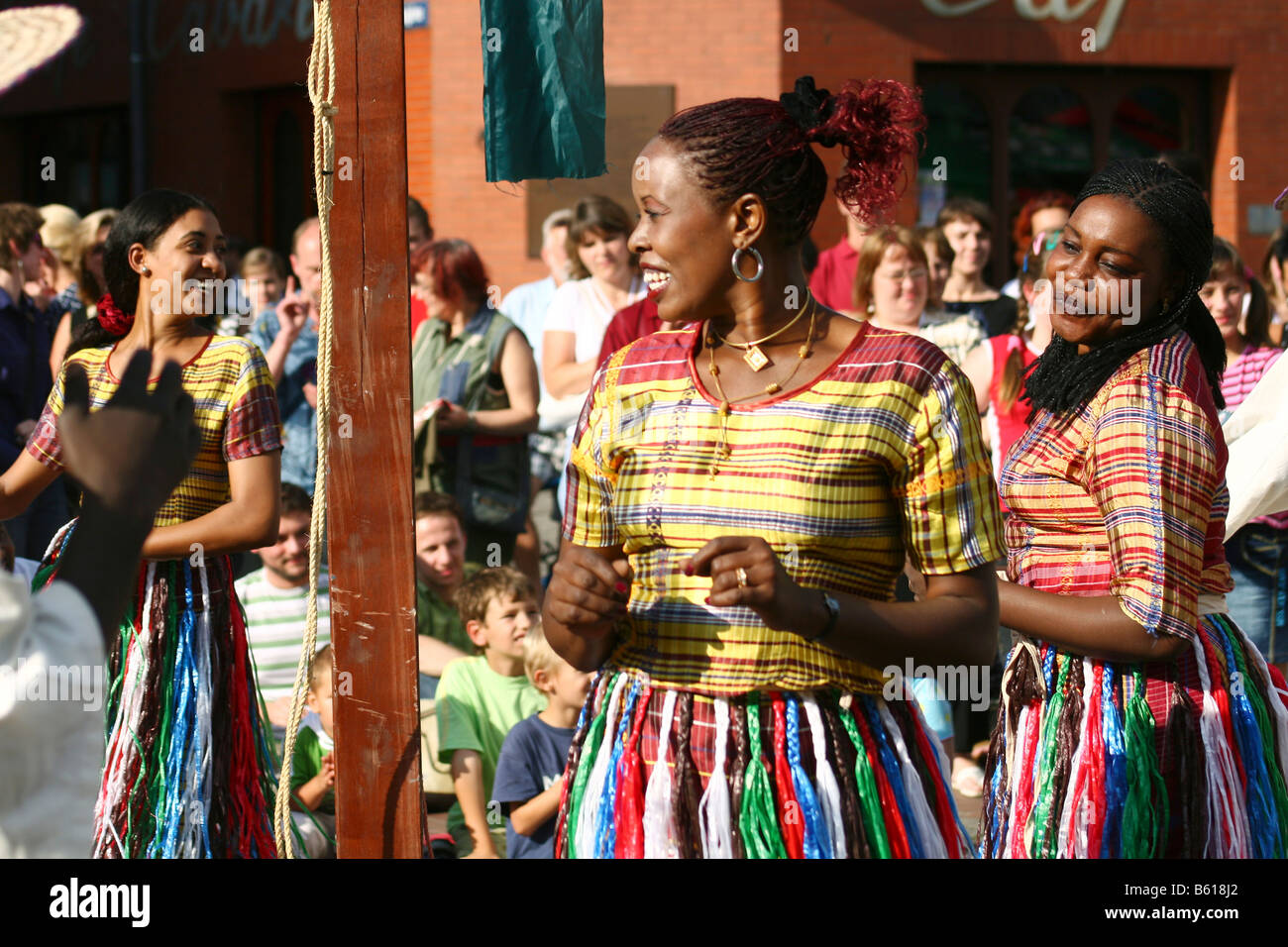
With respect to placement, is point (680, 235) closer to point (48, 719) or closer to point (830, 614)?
point (830, 614)

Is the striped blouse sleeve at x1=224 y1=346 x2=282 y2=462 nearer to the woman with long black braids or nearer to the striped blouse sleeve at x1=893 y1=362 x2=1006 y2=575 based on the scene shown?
the woman with long black braids

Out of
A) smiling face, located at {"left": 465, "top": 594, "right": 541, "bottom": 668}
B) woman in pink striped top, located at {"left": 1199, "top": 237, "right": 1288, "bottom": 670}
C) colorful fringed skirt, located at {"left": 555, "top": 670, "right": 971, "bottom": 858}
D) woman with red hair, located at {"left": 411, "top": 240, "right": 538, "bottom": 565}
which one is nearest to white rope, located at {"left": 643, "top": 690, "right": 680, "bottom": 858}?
colorful fringed skirt, located at {"left": 555, "top": 670, "right": 971, "bottom": 858}

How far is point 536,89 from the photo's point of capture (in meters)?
3.34

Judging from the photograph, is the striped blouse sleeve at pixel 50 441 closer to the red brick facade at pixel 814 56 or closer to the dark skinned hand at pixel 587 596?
the dark skinned hand at pixel 587 596

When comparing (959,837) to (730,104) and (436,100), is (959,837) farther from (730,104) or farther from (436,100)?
(436,100)

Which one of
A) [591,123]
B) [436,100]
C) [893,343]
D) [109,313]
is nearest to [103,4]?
[436,100]

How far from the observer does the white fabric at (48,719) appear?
6.78 feet

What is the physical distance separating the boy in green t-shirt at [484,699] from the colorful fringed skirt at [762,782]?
2703mm

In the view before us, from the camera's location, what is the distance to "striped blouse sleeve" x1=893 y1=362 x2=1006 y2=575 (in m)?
2.52

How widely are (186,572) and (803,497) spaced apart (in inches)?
80.9

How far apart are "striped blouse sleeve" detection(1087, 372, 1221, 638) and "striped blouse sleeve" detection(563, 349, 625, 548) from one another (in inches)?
37.5

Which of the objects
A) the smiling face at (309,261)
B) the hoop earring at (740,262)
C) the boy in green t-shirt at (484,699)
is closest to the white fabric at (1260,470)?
the hoop earring at (740,262)

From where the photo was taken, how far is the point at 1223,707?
3152mm

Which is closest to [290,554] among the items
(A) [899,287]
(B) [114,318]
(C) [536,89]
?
(B) [114,318]
